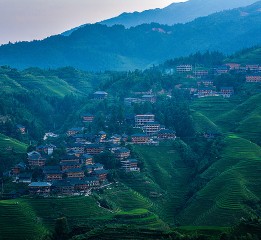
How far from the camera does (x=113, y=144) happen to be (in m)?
69.4

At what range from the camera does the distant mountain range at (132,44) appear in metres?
170

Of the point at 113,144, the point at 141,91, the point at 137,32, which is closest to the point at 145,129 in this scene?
the point at 113,144

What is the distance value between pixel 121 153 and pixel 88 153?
4.09 m

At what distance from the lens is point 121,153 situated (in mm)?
65688

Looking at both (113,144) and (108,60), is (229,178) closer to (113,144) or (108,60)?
(113,144)

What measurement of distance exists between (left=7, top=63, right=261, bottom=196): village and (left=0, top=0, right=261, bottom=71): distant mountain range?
78026 mm

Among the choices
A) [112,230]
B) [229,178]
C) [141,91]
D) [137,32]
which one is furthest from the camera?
[137,32]

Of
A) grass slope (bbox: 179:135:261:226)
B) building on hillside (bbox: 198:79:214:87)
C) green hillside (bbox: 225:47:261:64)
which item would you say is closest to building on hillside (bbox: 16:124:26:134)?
building on hillside (bbox: 198:79:214:87)

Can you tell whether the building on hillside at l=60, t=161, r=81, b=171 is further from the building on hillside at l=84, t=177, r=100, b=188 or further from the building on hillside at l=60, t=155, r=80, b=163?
the building on hillside at l=84, t=177, r=100, b=188

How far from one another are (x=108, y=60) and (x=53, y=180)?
376 ft

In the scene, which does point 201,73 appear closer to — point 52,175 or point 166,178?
point 166,178

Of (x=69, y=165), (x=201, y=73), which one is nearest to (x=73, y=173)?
(x=69, y=165)

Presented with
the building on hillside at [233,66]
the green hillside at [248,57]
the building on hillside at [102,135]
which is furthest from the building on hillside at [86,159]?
the green hillside at [248,57]

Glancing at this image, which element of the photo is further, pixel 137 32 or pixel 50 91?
pixel 137 32
